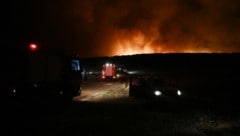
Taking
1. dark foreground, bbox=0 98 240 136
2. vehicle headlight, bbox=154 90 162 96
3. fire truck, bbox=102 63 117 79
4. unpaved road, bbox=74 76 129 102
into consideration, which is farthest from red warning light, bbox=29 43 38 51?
fire truck, bbox=102 63 117 79

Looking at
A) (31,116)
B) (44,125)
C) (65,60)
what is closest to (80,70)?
(65,60)

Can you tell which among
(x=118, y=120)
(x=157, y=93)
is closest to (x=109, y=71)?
(x=157, y=93)

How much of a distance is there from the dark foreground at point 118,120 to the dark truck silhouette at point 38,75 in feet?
2.28

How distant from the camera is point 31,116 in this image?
16.7m

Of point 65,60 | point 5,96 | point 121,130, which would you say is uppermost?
point 65,60

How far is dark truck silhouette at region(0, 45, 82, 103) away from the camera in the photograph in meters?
16.3

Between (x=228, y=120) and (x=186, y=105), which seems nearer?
(x=228, y=120)

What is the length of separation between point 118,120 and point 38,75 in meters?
5.26

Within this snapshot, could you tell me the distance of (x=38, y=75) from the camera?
18.2 meters

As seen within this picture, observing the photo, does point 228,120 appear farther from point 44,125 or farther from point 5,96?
point 5,96

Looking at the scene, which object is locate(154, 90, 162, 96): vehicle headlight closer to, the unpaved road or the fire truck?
the unpaved road

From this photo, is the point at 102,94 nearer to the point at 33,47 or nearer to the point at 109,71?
the point at 33,47

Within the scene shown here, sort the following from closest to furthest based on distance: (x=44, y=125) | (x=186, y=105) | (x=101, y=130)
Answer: (x=101, y=130) < (x=44, y=125) < (x=186, y=105)

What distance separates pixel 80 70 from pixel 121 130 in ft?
31.6
